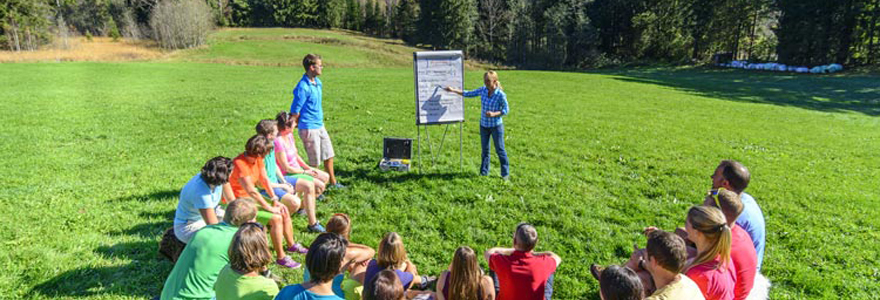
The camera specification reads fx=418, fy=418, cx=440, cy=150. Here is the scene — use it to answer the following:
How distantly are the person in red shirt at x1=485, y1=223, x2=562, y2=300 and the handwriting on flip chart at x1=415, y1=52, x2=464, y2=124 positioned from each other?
198 inches

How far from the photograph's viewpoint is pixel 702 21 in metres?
50.4

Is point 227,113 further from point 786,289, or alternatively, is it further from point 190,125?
point 786,289

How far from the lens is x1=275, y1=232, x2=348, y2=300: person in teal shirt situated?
3.09 metres

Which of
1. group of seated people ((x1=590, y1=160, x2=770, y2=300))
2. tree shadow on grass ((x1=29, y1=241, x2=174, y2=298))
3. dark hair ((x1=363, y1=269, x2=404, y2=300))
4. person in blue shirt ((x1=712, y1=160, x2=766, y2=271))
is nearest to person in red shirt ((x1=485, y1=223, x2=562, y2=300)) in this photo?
group of seated people ((x1=590, y1=160, x2=770, y2=300))

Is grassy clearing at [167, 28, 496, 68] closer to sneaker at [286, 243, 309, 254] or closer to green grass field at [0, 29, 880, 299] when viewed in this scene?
green grass field at [0, 29, 880, 299]

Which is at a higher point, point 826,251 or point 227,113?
point 227,113

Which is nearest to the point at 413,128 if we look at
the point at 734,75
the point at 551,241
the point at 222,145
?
the point at 222,145

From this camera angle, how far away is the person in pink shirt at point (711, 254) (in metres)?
3.46

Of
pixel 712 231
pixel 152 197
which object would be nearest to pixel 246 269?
pixel 712 231

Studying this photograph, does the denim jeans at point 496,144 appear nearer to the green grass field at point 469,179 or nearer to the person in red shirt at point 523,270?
the green grass field at point 469,179

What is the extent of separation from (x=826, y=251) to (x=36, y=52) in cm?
5918

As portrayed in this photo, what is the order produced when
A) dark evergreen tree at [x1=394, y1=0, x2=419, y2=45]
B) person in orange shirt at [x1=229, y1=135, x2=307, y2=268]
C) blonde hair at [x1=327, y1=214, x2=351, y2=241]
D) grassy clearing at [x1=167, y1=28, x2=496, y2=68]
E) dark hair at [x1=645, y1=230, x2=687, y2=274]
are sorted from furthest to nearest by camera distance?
1. dark evergreen tree at [x1=394, y1=0, x2=419, y2=45]
2. grassy clearing at [x1=167, y1=28, x2=496, y2=68]
3. person in orange shirt at [x1=229, y1=135, x2=307, y2=268]
4. blonde hair at [x1=327, y1=214, x2=351, y2=241]
5. dark hair at [x1=645, y1=230, x2=687, y2=274]

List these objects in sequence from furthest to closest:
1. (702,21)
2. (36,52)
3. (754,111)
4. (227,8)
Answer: (227,8) → (702,21) → (36,52) → (754,111)

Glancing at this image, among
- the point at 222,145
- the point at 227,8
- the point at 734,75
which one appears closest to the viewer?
the point at 222,145
